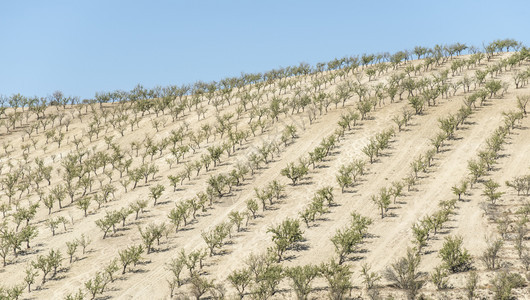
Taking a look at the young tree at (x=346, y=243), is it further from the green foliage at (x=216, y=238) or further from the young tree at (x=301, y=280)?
the green foliage at (x=216, y=238)

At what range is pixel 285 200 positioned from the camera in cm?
3969

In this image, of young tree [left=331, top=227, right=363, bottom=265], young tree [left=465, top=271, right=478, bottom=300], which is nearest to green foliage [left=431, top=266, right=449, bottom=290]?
young tree [left=465, top=271, right=478, bottom=300]

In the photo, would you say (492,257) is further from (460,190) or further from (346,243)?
(460,190)

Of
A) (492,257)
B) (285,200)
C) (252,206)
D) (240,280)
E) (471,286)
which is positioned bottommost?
(492,257)

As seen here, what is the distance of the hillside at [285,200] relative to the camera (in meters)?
26.8

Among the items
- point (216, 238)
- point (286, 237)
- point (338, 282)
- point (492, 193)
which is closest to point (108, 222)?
point (216, 238)

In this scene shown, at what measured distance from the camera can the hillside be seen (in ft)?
87.8

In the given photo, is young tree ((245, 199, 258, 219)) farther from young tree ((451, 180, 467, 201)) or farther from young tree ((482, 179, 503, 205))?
young tree ((482, 179, 503, 205))

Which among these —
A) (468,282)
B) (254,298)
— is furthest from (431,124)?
(254,298)

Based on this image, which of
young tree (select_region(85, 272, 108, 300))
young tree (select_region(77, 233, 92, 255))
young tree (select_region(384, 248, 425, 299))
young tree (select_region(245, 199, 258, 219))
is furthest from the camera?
young tree (select_region(245, 199, 258, 219))

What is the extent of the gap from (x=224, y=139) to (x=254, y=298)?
38897mm

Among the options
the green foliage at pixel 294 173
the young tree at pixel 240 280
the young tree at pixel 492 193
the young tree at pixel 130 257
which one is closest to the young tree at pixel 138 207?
the young tree at pixel 130 257

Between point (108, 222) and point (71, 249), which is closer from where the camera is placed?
point (71, 249)

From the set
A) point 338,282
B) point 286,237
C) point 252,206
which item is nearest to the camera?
point 338,282
